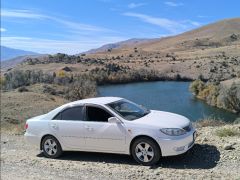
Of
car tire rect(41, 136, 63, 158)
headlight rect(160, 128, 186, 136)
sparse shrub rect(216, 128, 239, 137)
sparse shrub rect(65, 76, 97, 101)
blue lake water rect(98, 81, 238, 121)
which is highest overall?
headlight rect(160, 128, 186, 136)

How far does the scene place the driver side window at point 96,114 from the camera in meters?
10.2

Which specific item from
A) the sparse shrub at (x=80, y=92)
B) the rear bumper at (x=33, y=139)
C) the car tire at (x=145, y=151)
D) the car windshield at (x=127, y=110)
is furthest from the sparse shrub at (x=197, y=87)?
the car tire at (x=145, y=151)

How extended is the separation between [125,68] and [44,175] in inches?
3882

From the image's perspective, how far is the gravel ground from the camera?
8719mm

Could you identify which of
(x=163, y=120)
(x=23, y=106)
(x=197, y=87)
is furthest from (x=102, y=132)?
(x=197, y=87)

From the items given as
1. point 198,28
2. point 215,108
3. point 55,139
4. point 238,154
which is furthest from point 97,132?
point 198,28

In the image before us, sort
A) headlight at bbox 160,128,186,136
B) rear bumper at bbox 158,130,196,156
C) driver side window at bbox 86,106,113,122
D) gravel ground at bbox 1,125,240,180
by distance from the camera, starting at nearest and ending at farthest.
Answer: gravel ground at bbox 1,125,240,180, rear bumper at bbox 158,130,196,156, headlight at bbox 160,128,186,136, driver side window at bbox 86,106,113,122

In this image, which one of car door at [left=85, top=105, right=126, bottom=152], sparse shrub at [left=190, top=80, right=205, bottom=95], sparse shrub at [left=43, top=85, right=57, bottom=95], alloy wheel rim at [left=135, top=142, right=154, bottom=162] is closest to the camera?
alloy wheel rim at [left=135, top=142, right=154, bottom=162]

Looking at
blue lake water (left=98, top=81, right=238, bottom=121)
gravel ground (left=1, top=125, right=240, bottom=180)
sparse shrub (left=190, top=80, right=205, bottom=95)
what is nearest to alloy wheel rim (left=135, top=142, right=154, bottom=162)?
gravel ground (left=1, top=125, right=240, bottom=180)

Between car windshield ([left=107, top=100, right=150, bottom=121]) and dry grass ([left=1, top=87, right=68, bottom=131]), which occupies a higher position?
car windshield ([left=107, top=100, right=150, bottom=121])

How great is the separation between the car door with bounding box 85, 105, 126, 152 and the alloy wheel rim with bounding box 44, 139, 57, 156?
3.63ft

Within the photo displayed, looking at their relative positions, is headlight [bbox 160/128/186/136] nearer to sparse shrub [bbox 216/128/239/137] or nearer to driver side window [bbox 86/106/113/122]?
driver side window [bbox 86/106/113/122]

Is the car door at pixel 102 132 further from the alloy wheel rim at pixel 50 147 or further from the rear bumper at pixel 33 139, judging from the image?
the rear bumper at pixel 33 139

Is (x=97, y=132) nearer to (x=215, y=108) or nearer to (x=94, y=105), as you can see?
(x=94, y=105)
